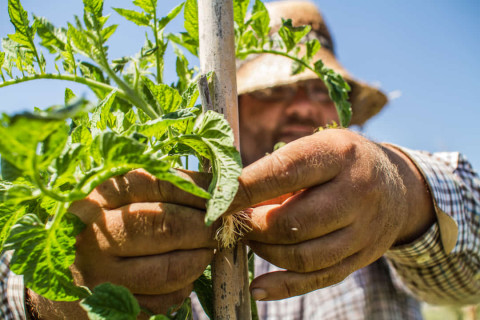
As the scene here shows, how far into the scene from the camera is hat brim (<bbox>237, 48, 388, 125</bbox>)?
269 cm

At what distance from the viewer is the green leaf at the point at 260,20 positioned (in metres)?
1.04

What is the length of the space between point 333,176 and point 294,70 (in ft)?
1.46

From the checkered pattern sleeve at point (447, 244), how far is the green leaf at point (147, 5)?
114 centimetres

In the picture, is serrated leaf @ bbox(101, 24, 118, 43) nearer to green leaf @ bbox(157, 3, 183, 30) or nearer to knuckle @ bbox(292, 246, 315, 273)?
green leaf @ bbox(157, 3, 183, 30)

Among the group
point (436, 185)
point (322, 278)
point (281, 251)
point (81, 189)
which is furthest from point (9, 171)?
point (436, 185)

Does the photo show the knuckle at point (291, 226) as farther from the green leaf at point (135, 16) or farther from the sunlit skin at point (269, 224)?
the green leaf at point (135, 16)

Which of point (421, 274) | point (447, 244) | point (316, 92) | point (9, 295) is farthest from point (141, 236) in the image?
point (316, 92)

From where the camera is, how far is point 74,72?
853 millimetres

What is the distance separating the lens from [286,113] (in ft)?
8.86

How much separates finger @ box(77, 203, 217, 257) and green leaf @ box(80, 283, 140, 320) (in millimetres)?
155

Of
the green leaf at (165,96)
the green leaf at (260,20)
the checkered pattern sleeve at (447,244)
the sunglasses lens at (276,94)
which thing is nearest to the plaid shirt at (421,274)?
the checkered pattern sleeve at (447,244)

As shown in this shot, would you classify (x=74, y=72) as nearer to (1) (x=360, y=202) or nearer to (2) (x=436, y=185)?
(1) (x=360, y=202)

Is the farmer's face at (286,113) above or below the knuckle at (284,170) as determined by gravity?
above

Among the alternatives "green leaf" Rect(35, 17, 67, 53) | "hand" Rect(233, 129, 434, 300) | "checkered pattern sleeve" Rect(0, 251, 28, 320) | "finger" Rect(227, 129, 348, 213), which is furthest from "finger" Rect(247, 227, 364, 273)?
"checkered pattern sleeve" Rect(0, 251, 28, 320)
